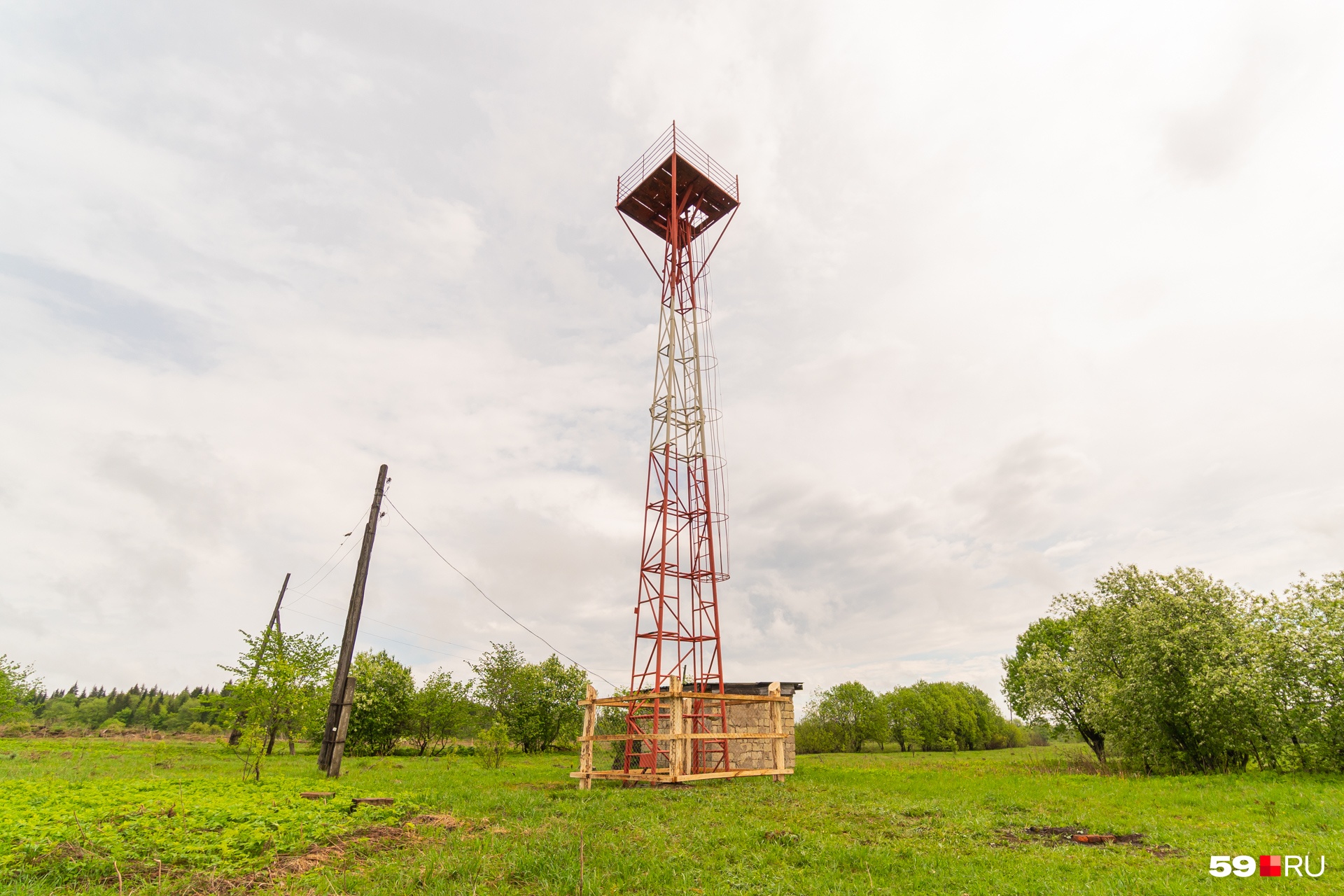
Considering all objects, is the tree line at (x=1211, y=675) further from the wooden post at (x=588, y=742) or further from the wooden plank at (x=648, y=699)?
the wooden post at (x=588, y=742)

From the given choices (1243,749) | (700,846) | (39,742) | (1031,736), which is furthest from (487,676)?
(1031,736)

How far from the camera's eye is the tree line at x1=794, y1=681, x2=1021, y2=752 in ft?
221

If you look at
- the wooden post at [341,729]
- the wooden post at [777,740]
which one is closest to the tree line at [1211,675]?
the wooden post at [777,740]

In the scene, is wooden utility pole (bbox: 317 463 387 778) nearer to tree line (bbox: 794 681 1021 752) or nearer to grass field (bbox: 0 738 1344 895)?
grass field (bbox: 0 738 1344 895)

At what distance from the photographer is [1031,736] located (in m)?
81.1

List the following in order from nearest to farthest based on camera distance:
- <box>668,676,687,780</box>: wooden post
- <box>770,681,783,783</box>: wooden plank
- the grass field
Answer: the grass field < <box>668,676,687,780</box>: wooden post < <box>770,681,783,783</box>: wooden plank

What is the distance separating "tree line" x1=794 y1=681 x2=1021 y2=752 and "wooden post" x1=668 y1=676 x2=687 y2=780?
184ft

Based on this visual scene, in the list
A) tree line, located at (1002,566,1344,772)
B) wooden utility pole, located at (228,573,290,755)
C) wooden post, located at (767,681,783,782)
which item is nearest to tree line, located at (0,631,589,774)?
wooden utility pole, located at (228,573,290,755)

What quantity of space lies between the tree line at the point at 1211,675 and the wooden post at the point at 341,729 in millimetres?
29695

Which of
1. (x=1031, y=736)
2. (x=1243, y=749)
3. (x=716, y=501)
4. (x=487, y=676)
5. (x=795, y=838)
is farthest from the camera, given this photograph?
(x=1031, y=736)

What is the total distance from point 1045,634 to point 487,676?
145 feet

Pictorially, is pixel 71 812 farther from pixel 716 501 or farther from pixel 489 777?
pixel 716 501

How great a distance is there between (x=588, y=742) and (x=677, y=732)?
3306 mm

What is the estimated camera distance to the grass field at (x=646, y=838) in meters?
7.48
